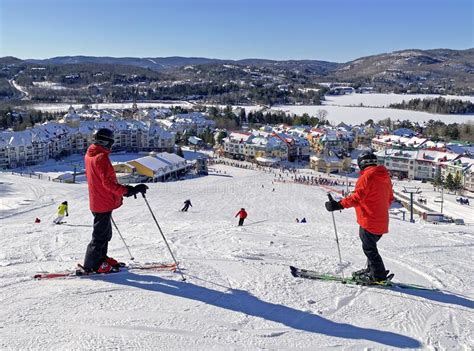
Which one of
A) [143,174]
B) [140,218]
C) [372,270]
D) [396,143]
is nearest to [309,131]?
[396,143]

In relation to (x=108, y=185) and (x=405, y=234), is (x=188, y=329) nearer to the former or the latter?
(x=108, y=185)

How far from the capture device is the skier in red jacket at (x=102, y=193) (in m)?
4.52

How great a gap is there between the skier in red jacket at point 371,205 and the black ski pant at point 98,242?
212 cm

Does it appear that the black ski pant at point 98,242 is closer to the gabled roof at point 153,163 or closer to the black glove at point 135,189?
the black glove at point 135,189

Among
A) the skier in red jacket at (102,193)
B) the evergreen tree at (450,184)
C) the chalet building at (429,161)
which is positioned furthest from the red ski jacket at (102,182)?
the chalet building at (429,161)

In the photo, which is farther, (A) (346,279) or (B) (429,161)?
(B) (429,161)

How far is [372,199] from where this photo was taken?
455 centimetres

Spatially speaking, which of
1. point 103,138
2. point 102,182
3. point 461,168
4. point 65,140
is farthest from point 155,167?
point 102,182

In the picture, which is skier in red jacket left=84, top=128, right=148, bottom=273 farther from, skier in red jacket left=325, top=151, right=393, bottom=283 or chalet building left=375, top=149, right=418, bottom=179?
chalet building left=375, top=149, right=418, bottom=179

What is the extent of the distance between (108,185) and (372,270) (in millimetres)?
2593

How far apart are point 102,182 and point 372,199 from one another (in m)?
2.52

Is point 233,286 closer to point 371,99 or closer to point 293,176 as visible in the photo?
point 293,176

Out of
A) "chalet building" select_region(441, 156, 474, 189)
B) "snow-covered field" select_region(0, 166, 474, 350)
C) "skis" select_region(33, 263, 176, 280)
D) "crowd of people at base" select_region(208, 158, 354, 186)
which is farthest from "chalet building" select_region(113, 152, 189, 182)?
"skis" select_region(33, 263, 176, 280)

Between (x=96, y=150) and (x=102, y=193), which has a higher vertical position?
(x=96, y=150)
